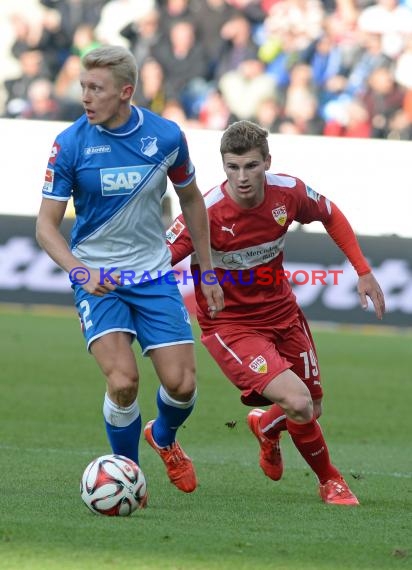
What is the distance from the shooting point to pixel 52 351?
568 inches

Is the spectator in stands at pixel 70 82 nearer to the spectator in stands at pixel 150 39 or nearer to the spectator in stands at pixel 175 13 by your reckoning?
the spectator in stands at pixel 150 39

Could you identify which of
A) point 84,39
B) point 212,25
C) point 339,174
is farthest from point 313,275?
point 84,39

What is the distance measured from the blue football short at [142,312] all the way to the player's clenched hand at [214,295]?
259 millimetres

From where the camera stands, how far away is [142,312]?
6.73 meters

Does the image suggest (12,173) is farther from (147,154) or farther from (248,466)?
(147,154)

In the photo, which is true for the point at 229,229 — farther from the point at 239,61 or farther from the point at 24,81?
the point at 24,81

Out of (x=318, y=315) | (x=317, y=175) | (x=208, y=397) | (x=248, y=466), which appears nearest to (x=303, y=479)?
(x=248, y=466)

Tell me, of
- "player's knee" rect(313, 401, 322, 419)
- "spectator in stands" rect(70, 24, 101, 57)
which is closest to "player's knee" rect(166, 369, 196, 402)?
"player's knee" rect(313, 401, 322, 419)

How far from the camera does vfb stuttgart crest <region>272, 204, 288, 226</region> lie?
7.34m

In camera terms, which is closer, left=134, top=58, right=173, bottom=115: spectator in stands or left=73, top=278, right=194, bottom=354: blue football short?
left=73, top=278, right=194, bottom=354: blue football short

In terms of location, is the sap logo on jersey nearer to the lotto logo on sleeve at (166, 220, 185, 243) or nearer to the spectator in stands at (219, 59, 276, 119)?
the lotto logo on sleeve at (166, 220, 185, 243)

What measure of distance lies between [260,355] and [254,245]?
2.13 ft

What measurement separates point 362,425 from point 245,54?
438 inches

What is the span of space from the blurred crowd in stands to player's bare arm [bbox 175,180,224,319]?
1275 cm
